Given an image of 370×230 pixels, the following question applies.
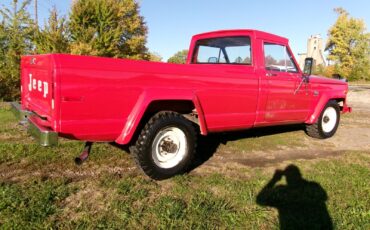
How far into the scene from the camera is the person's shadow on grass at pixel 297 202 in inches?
132

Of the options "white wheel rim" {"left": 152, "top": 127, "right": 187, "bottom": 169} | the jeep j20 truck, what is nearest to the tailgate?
the jeep j20 truck

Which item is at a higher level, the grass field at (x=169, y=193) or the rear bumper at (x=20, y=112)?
the rear bumper at (x=20, y=112)

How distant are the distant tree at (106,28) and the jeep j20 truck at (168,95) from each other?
12.3 metres

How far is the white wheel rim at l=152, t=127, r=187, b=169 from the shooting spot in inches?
175

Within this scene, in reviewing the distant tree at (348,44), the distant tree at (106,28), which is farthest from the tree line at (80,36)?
the distant tree at (348,44)

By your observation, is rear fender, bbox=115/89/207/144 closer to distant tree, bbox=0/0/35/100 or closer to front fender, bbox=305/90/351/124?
front fender, bbox=305/90/351/124

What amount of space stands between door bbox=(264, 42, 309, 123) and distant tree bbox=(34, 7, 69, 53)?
11.5 metres

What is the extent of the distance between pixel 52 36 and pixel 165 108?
12008 mm

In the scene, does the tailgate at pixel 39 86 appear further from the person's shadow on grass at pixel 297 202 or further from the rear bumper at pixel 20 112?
the person's shadow on grass at pixel 297 202

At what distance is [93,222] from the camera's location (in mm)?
3162

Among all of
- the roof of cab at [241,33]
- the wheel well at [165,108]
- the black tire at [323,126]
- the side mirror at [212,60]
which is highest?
the roof of cab at [241,33]

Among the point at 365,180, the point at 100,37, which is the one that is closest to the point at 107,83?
the point at 365,180

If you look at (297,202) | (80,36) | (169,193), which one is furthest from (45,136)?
(80,36)

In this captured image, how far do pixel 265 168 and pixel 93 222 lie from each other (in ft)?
8.85
